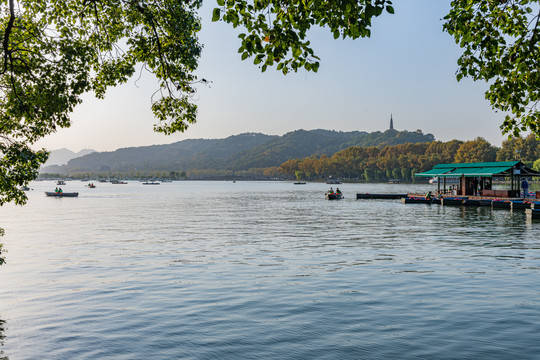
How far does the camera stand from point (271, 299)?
59.2ft

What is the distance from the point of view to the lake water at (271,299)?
42.2 feet

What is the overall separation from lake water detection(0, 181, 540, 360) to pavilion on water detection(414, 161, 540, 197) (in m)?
38.3

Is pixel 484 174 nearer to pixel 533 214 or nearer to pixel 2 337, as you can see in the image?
pixel 533 214

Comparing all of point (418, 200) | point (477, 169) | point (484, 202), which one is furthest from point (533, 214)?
point (418, 200)

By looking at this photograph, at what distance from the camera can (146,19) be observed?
13555 millimetres

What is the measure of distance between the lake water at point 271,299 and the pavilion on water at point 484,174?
38.3 metres

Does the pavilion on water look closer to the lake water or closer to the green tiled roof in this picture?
the green tiled roof

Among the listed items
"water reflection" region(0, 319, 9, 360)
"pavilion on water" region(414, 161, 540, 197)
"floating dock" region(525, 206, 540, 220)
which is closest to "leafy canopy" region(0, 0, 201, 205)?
"water reflection" region(0, 319, 9, 360)

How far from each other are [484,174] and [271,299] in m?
63.8

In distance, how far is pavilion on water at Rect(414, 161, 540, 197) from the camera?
71688mm

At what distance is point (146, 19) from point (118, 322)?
8928 millimetres

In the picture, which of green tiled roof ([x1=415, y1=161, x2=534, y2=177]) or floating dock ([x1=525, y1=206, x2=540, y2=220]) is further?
green tiled roof ([x1=415, y1=161, x2=534, y2=177])

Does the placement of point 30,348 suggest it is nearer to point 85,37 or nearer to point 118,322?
point 118,322

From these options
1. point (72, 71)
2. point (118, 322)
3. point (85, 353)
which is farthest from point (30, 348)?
point (72, 71)
